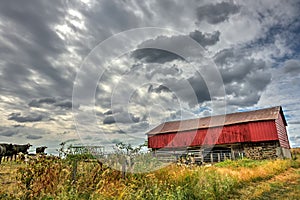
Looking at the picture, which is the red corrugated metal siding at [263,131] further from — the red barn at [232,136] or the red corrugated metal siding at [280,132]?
the red corrugated metal siding at [280,132]

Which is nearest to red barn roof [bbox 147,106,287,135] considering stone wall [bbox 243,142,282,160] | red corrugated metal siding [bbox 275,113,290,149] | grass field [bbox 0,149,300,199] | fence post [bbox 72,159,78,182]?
red corrugated metal siding [bbox 275,113,290,149]

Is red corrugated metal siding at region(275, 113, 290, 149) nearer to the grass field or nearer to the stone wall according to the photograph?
the stone wall

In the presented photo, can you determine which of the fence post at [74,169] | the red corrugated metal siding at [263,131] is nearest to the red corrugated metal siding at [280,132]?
the red corrugated metal siding at [263,131]

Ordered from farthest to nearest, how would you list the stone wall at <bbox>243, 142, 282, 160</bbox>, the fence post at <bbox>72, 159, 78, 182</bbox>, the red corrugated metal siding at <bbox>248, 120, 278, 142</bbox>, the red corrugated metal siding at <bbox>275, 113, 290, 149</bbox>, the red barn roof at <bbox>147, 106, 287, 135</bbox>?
the red barn roof at <bbox>147, 106, 287, 135</bbox>
the red corrugated metal siding at <bbox>275, 113, 290, 149</bbox>
the red corrugated metal siding at <bbox>248, 120, 278, 142</bbox>
the stone wall at <bbox>243, 142, 282, 160</bbox>
the fence post at <bbox>72, 159, 78, 182</bbox>

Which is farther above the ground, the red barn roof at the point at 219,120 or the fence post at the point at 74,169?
the red barn roof at the point at 219,120

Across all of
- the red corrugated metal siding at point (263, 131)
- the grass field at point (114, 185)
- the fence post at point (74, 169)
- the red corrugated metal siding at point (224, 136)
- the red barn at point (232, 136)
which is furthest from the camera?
the red corrugated metal siding at point (224, 136)

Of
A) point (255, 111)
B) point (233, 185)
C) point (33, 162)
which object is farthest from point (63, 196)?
point (255, 111)

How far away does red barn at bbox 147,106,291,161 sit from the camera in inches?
973

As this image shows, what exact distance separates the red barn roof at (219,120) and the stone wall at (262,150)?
8.77ft

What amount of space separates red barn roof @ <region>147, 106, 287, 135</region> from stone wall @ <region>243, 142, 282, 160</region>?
2.67 m

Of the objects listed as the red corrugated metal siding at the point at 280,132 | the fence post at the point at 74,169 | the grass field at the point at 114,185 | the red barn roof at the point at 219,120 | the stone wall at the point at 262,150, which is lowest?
the grass field at the point at 114,185

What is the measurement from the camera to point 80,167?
699 centimetres

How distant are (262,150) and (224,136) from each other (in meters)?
4.21

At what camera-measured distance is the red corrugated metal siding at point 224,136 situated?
2489 cm
